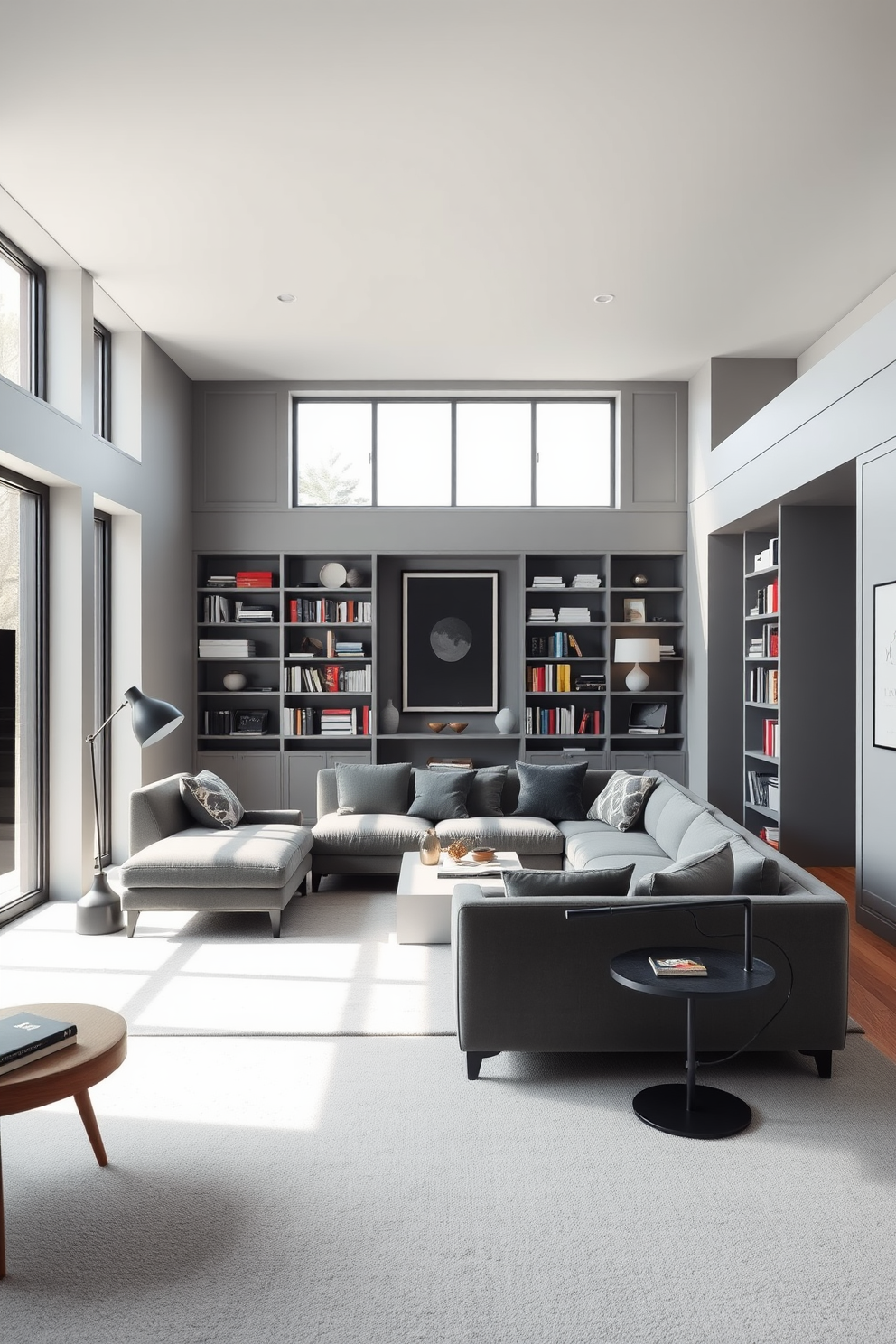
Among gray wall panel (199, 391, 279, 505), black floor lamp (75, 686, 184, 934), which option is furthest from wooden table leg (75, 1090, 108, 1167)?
gray wall panel (199, 391, 279, 505)

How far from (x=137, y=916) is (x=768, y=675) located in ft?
14.6

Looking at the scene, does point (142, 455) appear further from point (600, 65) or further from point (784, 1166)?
point (784, 1166)

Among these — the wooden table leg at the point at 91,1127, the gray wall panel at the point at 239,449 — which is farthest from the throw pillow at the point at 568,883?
the gray wall panel at the point at 239,449

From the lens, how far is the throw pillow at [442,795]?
6.36m

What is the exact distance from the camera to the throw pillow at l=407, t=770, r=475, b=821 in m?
6.36

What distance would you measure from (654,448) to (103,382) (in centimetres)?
438

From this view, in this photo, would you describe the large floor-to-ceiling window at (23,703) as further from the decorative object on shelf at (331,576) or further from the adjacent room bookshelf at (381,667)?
the decorative object on shelf at (331,576)

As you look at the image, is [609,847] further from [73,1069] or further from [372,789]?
[73,1069]

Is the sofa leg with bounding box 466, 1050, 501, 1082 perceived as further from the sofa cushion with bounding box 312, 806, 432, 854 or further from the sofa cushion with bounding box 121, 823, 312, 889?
the sofa cushion with bounding box 312, 806, 432, 854

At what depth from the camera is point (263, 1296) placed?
211cm

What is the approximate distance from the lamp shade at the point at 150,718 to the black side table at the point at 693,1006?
9.11ft

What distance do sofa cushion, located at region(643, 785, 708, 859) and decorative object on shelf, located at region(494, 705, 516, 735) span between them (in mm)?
2482

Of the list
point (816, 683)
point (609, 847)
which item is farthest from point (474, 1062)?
point (816, 683)

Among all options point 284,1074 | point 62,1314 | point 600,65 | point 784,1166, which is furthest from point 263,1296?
point 600,65
